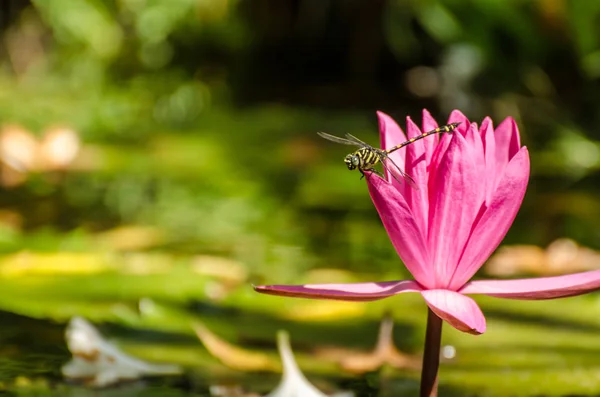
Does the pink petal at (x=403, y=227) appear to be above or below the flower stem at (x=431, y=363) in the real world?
above

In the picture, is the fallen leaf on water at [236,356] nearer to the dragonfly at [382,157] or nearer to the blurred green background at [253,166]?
the blurred green background at [253,166]

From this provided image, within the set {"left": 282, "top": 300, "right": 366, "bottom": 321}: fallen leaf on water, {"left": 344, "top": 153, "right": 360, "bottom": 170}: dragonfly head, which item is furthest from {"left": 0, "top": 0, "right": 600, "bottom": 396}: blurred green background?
{"left": 344, "top": 153, "right": 360, "bottom": 170}: dragonfly head

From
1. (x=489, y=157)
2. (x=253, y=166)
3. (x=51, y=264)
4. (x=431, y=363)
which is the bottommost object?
(x=431, y=363)

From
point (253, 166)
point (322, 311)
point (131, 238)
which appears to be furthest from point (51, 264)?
point (253, 166)

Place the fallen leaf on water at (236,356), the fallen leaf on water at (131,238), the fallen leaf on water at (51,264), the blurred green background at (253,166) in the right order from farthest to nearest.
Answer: the fallen leaf on water at (131,238)
the fallen leaf on water at (51,264)
the blurred green background at (253,166)
the fallen leaf on water at (236,356)

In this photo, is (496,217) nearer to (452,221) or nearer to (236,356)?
(452,221)

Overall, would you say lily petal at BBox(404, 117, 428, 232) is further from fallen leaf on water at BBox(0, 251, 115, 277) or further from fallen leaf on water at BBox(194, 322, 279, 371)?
fallen leaf on water at BBox(0, 251, 115, 277)

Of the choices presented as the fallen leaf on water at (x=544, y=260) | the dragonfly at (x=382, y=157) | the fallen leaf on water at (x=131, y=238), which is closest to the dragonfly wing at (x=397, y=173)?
the dragonfly at (x=382, y=157)
